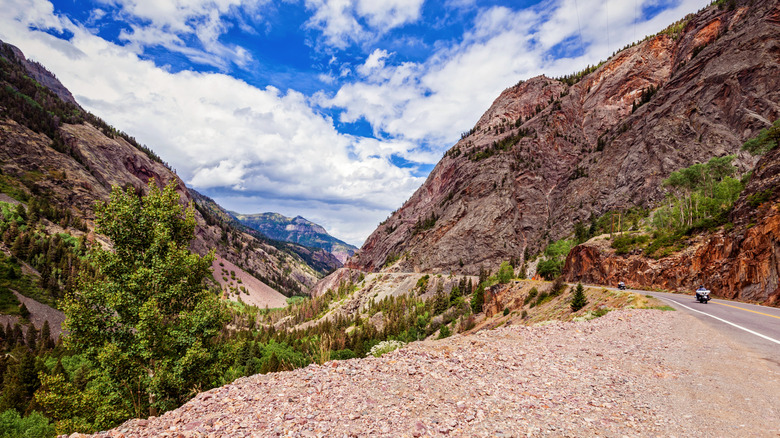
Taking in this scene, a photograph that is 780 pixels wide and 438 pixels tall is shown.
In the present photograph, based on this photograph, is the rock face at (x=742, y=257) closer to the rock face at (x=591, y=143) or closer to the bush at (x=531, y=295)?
the bush at (x=531, y=295)

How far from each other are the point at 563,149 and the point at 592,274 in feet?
330

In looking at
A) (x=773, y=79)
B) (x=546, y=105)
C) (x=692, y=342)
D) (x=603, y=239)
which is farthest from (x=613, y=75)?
(x=692, y=342)

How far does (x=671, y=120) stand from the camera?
3477 inches

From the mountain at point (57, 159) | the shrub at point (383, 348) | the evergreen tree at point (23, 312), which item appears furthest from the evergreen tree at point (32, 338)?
the shrub at point (383, 348)

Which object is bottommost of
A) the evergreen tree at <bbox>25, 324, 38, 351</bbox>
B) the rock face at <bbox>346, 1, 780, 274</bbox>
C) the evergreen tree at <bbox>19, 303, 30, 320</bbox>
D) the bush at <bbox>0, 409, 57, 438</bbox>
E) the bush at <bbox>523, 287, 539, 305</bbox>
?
the bush at <bbox>0, 409, 57, 438</bbox>

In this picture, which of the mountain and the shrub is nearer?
the shrub

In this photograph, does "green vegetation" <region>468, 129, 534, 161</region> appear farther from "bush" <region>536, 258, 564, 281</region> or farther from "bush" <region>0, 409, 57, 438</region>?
"bush" <region>0, 409, 57, 438</region>

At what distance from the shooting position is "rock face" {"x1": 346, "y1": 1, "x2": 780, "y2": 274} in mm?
79312

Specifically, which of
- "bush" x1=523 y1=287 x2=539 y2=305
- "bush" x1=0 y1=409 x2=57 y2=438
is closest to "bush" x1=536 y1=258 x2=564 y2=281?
"bush" x1=523 y1=287 x2=539 y2=305

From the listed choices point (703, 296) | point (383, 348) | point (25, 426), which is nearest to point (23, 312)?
point (25, 426)

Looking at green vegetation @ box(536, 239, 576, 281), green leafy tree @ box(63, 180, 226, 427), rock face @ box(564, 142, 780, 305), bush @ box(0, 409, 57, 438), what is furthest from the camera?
green vegetation @ box(536, 239, 576, 281)

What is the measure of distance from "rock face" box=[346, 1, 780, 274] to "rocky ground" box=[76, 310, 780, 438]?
9254cm

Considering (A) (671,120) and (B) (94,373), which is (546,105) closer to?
(A) (671,120)

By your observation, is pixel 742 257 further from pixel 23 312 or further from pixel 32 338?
pixel 23 312
